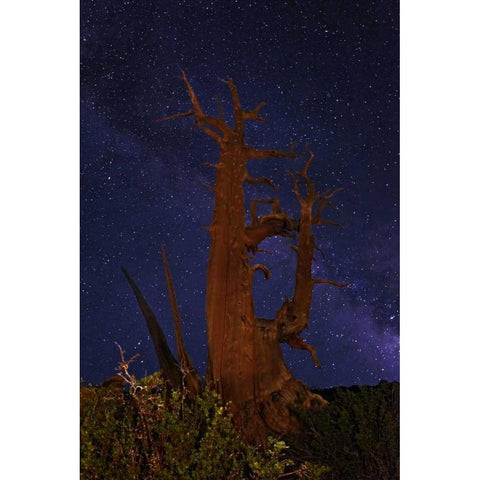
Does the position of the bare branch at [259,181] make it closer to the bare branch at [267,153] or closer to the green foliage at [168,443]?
the bare branch at [267,153]

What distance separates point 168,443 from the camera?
275 cm

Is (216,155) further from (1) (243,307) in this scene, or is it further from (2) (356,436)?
(2) (356,436)

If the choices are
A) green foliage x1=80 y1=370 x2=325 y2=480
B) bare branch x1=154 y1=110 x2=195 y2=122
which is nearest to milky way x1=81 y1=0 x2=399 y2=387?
bare branch x1=154 y1=110 x2=195 y2=122

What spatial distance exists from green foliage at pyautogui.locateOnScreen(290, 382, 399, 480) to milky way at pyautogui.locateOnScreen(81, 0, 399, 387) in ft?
0.33

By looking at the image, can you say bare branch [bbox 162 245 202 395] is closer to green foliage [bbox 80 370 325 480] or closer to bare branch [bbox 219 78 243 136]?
green foliage [bbox 80 370 325 480]

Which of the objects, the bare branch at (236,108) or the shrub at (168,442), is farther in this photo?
the bare branch at (236,108)

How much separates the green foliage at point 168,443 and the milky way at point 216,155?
0.15 meters

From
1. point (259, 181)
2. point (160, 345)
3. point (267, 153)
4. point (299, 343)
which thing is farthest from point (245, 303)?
point (267, 153)

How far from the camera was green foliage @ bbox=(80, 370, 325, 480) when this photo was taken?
9.02 feet

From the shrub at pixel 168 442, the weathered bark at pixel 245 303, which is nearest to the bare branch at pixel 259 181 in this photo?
the weathered bark at pixel 245 303

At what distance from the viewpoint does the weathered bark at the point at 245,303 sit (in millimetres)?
2824

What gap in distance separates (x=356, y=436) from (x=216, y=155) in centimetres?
150

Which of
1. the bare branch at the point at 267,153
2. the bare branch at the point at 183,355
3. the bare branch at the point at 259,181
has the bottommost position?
the bare branch at the point at 183,355

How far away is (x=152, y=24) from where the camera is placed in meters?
2.91
